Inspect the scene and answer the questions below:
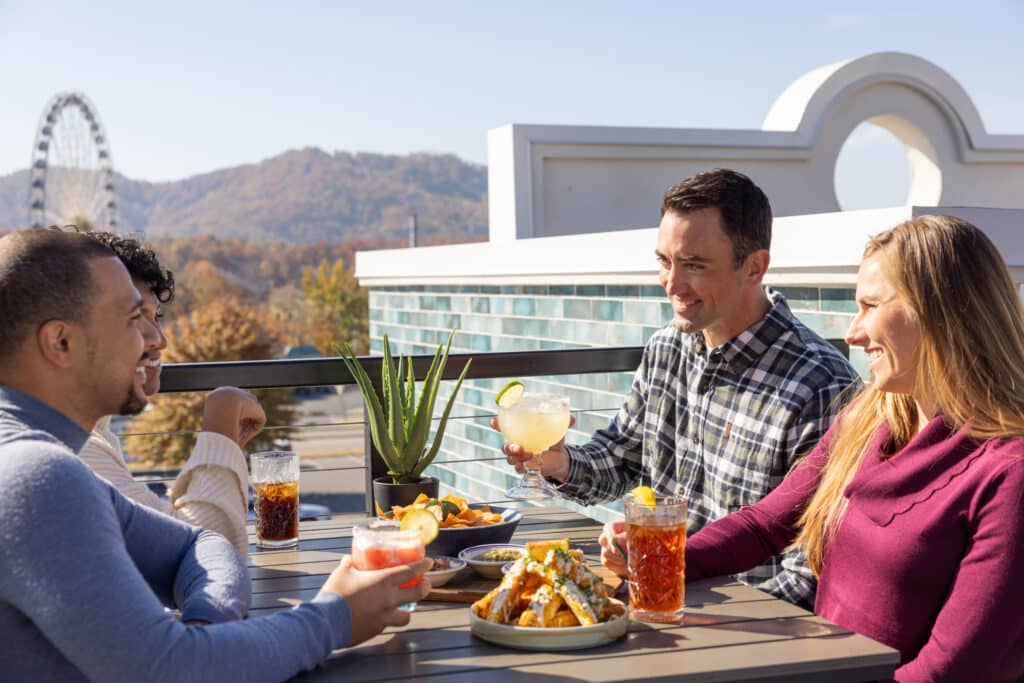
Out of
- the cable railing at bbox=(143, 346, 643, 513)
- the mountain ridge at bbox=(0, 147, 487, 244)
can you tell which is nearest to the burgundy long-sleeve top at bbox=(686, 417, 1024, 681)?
the cable railing at bbox=(143, 346, 643, 513)

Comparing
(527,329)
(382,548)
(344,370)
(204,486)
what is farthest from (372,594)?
(527,329)

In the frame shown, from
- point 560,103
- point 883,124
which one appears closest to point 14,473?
point 883,124

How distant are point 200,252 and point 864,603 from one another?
A: 6623cm

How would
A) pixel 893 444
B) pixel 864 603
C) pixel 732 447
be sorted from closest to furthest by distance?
pixel 864 603 → pixel 893 444 → pixel 732 447

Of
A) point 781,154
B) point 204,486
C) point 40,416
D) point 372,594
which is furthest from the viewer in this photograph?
point 781,154

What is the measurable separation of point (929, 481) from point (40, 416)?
1.41m

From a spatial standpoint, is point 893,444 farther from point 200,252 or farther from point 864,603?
point 200,252

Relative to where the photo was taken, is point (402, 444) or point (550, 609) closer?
point (550, 609)

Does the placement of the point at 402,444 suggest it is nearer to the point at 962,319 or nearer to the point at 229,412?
the point at 229,412

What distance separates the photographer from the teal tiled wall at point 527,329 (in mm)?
4496

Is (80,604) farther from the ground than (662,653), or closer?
farther from the ground

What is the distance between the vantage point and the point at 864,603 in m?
2.00

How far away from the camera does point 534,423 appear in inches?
95.5

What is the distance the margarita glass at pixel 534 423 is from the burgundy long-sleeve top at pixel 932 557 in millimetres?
398
